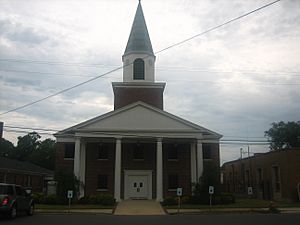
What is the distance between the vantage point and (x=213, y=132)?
4100 cm

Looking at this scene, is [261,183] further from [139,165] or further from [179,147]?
[139,165]

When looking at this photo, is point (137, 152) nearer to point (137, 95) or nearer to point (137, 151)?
point (137, 151)

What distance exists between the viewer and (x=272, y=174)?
135 feet

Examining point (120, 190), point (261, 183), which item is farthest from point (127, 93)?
point (261, 183)

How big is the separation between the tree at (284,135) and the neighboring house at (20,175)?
4415cm

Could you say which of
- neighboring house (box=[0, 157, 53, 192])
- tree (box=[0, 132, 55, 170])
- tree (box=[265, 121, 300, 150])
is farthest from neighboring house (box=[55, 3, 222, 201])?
tree (box=[0, 132, 55, 170])

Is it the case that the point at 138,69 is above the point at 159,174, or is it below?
above

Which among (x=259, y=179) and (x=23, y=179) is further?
(x=23, y=179)

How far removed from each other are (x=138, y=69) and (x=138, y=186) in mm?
13343

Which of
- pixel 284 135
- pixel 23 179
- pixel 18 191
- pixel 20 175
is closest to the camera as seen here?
pixel 18 191

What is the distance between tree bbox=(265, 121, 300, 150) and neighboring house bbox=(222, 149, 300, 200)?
1020 inches

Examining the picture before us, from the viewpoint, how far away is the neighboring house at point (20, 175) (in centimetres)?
4531

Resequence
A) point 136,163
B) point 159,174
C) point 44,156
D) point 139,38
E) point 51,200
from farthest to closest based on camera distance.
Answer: point 44,156
point 139,38
point 136,163
point 159,174
point 51,200

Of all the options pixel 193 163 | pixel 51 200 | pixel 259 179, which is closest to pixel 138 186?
pixel 193 163
